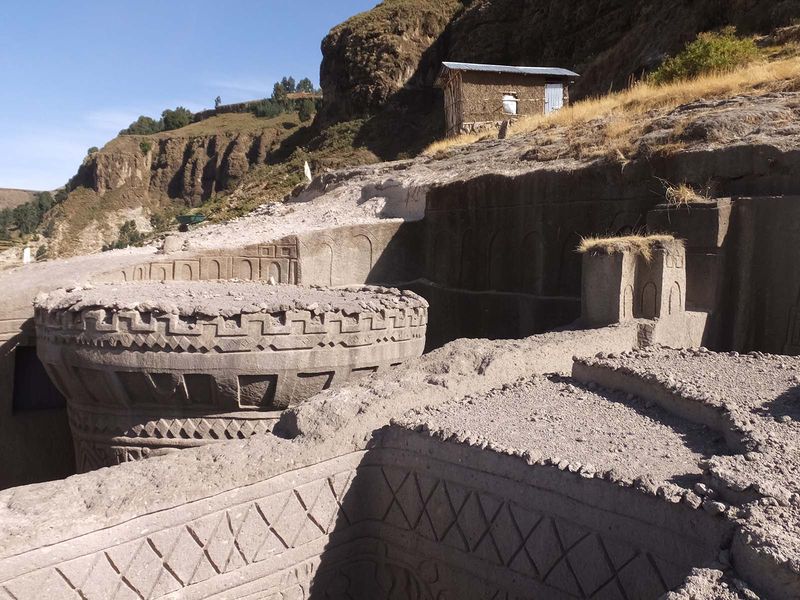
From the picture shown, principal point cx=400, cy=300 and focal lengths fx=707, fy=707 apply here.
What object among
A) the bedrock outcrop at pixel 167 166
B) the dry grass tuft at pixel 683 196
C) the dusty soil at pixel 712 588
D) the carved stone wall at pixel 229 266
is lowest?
the dusty soil at pixel 712 588

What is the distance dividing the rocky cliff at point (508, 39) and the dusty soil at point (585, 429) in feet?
62.7

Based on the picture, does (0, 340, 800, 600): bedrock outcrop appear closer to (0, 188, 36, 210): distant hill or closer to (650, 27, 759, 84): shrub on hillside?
(650, 27, 759, 84): shrub on hillside

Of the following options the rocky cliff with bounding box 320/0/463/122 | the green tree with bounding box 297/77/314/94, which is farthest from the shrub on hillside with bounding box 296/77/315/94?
the rocky cliff with bounding box 320/0/463/122

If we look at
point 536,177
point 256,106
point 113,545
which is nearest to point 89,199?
point 256,106

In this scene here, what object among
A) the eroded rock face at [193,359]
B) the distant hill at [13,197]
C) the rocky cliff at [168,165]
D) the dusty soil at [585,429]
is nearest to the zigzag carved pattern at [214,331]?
the eroded rock face at [193,359]

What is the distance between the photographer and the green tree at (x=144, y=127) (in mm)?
87062

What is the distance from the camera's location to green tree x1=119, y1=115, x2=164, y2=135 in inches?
3428

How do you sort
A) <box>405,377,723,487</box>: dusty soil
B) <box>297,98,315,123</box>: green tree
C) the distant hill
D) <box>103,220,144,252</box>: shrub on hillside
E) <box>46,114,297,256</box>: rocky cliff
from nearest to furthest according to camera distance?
<box>405,377,723,487</box>: dusty soil < <box>103,220,144,252</box>: shrub on hillside < <box>46,114,297,256</box>: rocky cliff < <box>297,98,315,123</box>: green tree < the distant hill

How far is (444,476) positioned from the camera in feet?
10.5

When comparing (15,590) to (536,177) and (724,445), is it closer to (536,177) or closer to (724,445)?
(724,445)

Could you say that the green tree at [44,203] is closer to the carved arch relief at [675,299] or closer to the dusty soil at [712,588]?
the carved arch relief at [675,299]

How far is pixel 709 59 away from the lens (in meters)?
13.3

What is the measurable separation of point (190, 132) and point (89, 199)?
14032 mm

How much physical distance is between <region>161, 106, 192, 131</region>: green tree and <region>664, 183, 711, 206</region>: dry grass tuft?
8510cm
